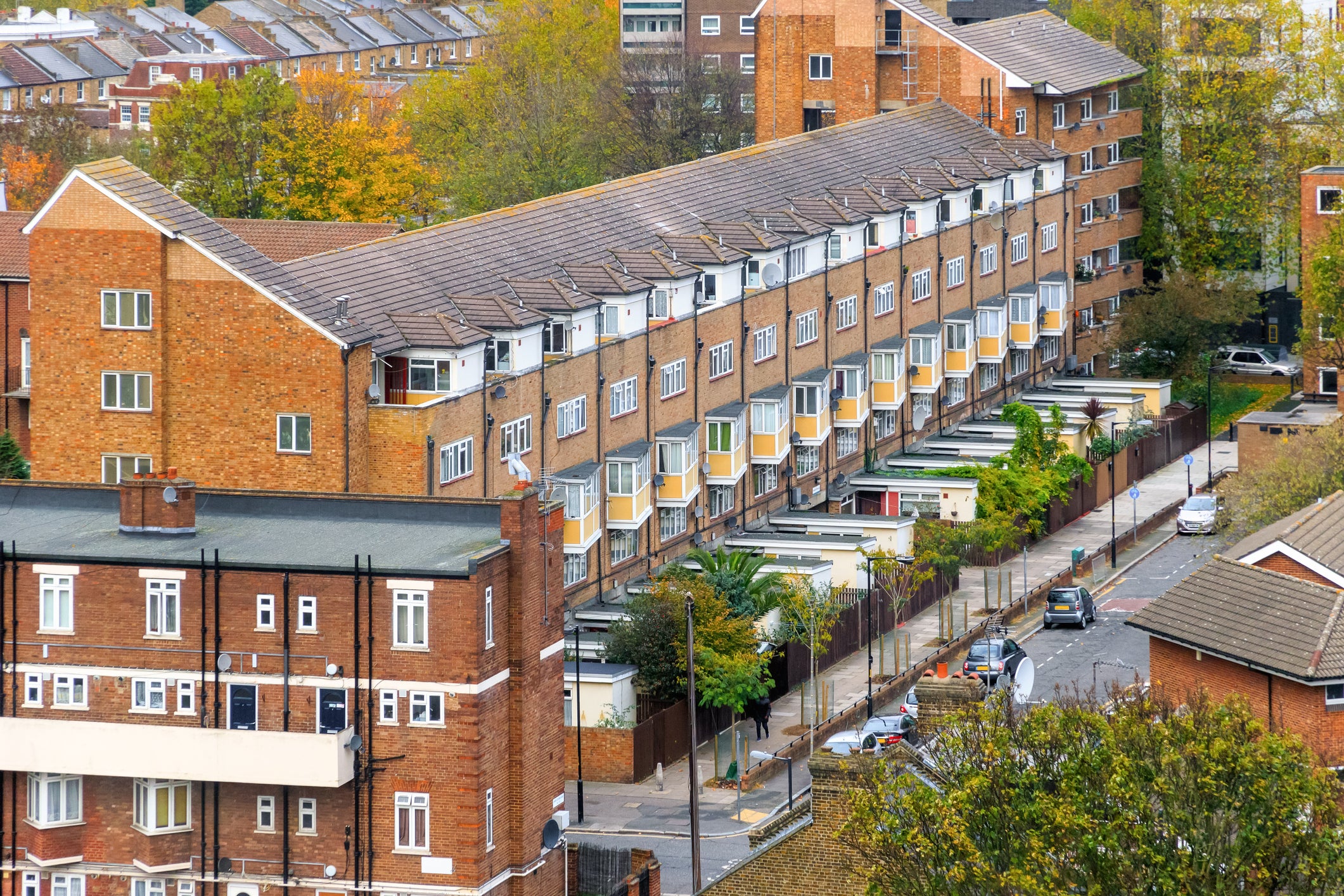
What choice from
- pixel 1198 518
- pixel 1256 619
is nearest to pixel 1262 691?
pixel 1256 619

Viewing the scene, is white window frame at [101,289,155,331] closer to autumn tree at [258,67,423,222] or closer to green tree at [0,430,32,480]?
green tree at [0,430,32,480]

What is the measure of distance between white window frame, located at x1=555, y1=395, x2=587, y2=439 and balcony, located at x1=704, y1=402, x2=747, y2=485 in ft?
28.2

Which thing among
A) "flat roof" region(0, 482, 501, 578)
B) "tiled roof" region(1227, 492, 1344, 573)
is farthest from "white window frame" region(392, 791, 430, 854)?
"tiled roof" region(1227, 492, 1344, 573)

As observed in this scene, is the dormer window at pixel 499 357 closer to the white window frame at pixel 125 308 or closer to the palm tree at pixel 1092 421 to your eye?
the white window frame at pixel 125 308

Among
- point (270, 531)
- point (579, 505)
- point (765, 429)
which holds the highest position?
point (765, 429)

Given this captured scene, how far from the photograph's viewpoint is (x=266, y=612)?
5916cm

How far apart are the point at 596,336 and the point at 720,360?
8713 mm

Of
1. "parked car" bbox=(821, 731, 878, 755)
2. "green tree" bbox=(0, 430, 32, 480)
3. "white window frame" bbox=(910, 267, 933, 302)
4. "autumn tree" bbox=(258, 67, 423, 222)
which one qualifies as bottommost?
"parked car" bbox=(821, 731, 878, 755)

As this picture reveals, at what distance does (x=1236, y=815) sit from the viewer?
4166 cm

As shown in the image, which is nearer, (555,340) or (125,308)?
(125,308)

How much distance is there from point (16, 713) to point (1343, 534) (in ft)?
106

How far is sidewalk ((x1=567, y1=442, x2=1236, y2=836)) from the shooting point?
71.8 m

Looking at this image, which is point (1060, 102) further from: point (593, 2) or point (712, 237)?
point (593, 2)

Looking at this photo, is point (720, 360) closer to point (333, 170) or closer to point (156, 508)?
point (156, 508)
